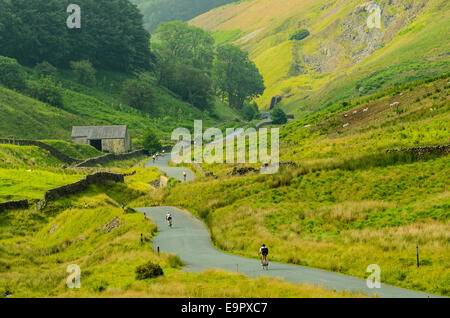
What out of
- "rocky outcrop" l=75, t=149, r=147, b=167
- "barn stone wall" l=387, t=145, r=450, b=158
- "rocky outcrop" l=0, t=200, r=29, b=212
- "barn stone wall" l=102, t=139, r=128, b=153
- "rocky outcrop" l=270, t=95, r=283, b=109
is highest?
"rocky outcrop" l=270, t=95, r=283, b=109

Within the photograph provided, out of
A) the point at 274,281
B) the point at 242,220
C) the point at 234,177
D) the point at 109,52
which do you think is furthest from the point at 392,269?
the point at 109,52

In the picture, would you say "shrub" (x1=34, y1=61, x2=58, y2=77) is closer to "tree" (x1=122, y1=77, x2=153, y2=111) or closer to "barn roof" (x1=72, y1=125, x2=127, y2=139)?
"tree" (x1=122, y1=77, x2=153, y2=111)

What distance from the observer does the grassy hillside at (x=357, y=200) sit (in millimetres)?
26219

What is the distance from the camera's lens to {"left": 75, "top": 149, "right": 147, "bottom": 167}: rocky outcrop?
235 feet

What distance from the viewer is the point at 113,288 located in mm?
21906

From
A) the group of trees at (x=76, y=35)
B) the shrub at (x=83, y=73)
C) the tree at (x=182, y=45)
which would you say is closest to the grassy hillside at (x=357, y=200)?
the shrub at (x=83, y=73)

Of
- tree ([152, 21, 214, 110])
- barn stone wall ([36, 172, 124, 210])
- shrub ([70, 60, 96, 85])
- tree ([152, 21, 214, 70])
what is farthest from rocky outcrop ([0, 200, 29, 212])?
tree ([152, 21, 214, 70])

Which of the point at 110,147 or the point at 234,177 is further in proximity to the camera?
the point at 110,147

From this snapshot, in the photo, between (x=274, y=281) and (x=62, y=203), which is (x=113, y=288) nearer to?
(x=274, y=281)

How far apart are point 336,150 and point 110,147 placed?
167 feet

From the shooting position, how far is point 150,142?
98562 millimetres

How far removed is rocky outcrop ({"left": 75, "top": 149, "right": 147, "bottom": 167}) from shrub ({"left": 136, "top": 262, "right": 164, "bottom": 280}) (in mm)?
47740

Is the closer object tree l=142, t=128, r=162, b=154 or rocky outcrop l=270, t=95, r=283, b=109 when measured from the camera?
tree l=142, t=128, r=162, b=154

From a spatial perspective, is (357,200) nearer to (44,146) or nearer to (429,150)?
(429,150)
